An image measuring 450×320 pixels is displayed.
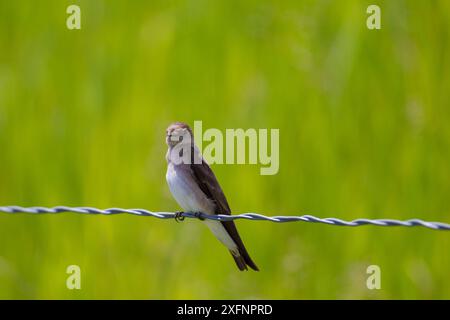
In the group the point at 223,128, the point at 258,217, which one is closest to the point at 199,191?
the point at 258,217

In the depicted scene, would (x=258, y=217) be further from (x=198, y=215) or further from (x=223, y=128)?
(x=223, y=128)

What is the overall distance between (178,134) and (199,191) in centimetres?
41

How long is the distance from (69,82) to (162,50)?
33.5 inches

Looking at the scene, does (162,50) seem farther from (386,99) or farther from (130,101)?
(386,99)

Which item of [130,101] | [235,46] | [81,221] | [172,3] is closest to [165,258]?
[81,221]

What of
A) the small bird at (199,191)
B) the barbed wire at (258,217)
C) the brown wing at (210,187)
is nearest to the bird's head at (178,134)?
the small bird at (199,191)

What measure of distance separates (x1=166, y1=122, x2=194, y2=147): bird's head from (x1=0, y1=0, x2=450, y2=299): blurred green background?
1093 mm

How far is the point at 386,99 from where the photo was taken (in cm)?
634

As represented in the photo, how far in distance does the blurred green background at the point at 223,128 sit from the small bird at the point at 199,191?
1.08m

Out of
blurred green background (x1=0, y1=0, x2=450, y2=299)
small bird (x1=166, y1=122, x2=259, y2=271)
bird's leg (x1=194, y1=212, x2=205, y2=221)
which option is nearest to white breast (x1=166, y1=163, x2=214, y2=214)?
small bird (x1=166, y1=122, x2=259, y2=271)

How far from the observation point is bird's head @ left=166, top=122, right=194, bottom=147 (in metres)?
5.49

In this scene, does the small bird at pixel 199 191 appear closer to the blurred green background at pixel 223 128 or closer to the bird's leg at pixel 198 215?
the bird's leg at pixel 198 215

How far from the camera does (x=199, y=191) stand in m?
5.38

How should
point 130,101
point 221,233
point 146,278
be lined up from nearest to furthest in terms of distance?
point 221,233 < point 146,278 < point 130,101
